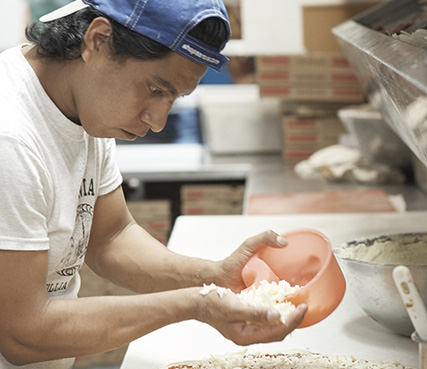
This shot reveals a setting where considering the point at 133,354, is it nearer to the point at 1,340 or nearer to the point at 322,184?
A: the point at 1,340

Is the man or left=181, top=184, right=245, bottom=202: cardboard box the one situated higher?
the man

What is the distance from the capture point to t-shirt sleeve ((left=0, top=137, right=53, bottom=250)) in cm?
113

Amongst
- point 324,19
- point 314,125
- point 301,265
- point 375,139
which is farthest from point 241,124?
point 301,265

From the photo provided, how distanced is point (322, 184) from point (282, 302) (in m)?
2.13

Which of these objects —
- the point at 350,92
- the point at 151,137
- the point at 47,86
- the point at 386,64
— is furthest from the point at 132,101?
the point at 151,137

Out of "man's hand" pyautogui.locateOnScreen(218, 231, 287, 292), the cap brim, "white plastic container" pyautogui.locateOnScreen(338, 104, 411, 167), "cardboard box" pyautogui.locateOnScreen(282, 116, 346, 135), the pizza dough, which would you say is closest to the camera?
the cap brim

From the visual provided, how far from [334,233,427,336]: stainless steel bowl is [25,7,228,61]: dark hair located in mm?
557

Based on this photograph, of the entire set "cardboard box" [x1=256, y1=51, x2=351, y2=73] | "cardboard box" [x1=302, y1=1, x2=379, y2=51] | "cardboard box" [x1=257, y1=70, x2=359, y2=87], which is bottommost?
"cardboard box" [x1=257, y1=70, x2=359, y2=87]

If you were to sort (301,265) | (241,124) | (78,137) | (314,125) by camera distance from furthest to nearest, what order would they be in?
(241,124) → (314,125) → (301,265) → (78,137)

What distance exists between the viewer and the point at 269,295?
1.27 metres

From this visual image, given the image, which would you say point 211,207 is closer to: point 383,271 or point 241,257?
point 241,257

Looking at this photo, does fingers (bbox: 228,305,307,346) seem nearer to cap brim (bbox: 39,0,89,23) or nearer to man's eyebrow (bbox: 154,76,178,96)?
man's eyebrow (bbox: 154,76,178,96)

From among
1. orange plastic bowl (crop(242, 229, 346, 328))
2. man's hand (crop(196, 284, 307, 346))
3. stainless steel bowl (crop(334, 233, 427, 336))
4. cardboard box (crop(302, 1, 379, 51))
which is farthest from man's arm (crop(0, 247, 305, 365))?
cardboard box (crop(302, 1, 379, 51))

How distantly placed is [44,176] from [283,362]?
1.97 ft
